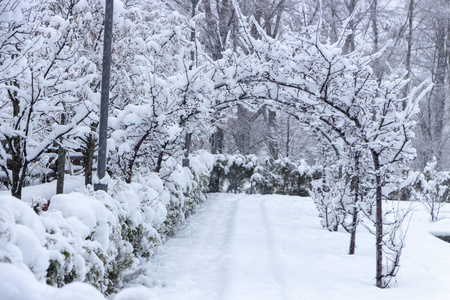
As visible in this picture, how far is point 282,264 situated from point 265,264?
26 centimetres

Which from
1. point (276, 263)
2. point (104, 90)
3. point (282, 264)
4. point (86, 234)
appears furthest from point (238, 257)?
point (86, 234)

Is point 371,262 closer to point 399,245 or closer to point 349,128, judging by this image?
point 399,245

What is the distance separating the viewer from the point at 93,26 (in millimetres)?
8242

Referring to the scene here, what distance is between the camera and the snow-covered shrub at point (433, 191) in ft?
38.2

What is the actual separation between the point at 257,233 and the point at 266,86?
3.66 metres

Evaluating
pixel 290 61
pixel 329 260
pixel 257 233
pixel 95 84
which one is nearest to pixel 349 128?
pixel 290 61

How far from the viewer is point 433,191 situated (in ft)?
40.6

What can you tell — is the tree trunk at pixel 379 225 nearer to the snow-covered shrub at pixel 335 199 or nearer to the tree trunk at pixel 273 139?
the snow-covered shrub at pixel 335 199

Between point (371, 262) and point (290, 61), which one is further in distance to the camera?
point (371, 262)

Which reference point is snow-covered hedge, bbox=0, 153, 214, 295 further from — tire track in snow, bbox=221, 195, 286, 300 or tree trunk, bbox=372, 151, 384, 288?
tree trunk, bbox=372, 151, 384, 288

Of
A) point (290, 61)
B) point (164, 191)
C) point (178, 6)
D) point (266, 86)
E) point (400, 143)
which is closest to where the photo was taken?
point (400, 143)

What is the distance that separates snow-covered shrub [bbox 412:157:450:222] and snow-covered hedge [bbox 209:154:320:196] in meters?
3.67

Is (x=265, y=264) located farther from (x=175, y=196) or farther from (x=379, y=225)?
(x=175, y=196)

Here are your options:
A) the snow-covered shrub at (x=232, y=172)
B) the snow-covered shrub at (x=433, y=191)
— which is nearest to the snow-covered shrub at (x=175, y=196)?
the snow-covered shrub at (x=433, y=191)
